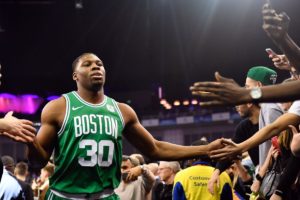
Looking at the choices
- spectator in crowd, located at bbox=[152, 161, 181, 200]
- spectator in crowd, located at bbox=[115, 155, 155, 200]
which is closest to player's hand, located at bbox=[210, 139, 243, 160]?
spectator in crowd, located at bbox=[115, 155, 155, 200]

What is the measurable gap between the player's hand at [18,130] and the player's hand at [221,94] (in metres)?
1.35

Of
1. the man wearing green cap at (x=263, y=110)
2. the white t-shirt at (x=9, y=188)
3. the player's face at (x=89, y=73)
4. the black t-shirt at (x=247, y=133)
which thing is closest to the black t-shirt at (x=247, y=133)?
the black t-shirt at (x=247, y=133)

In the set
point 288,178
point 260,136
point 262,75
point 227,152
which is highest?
point 262,75

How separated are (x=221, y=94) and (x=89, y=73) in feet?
5.57

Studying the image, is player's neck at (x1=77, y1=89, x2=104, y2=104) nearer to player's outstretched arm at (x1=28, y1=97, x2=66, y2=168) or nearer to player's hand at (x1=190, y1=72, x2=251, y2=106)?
player's outstretched arm at (x1=28, y1=97, x2=66, y2=168)

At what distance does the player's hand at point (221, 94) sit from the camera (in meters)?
2.13

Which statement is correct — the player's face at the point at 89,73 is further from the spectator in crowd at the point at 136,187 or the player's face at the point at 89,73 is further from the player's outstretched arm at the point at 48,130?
the spectator in crowd at the point at 136,187

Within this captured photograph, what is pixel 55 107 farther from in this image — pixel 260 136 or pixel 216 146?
pixel 260 136

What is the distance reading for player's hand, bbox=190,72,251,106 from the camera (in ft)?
7.00

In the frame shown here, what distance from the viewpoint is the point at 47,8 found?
15180 mm

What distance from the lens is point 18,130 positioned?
308 cm

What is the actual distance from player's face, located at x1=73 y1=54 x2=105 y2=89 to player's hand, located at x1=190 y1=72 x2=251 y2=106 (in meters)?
1.56

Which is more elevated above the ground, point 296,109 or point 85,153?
point 296,109

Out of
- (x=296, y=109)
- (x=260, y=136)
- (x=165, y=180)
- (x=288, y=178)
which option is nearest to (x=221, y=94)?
(x=288, y=178)
